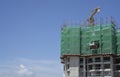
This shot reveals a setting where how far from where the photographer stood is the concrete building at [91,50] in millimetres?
98625

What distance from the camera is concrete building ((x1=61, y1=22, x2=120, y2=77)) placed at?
324 feet

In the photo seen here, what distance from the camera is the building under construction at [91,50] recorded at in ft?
324

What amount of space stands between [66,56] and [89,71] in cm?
899

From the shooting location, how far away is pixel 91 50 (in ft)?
333

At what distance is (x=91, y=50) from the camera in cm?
10144

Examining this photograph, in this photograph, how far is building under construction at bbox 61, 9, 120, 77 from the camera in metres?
98.6

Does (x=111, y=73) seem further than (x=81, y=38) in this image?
No

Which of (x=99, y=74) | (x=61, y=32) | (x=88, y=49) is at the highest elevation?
(x=61, y=32)

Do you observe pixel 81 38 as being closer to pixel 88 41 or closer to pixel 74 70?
pixel 88 41

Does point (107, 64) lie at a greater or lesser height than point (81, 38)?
lesser

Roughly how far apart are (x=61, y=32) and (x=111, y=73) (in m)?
22.9

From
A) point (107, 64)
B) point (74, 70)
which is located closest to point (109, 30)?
point (107, 64)

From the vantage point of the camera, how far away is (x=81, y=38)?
103438 millimetres

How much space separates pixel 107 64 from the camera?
9994 centimetres
